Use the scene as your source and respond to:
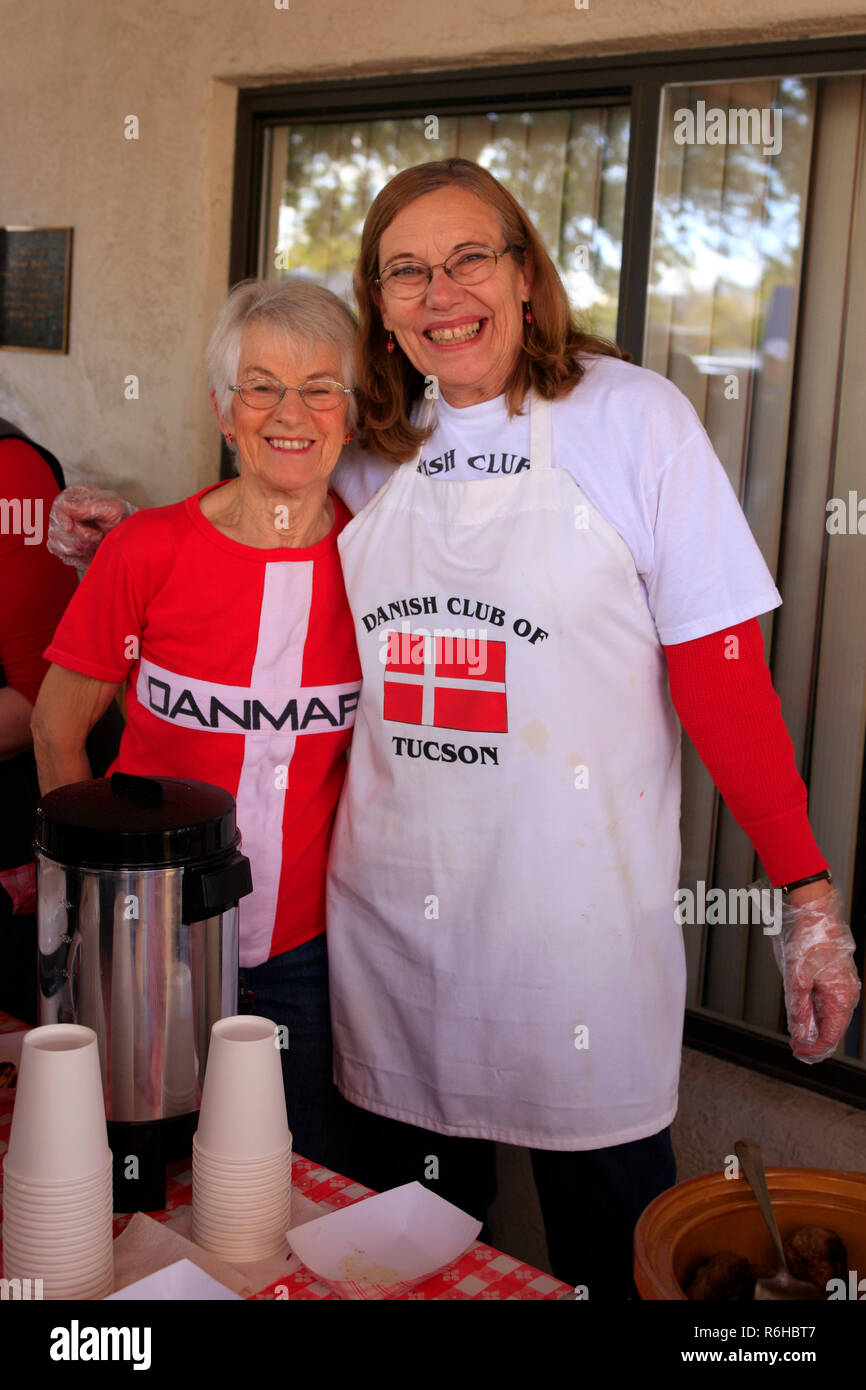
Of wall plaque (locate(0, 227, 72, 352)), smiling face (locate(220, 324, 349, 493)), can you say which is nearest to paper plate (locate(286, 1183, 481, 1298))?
smiling face (locate(220, 324, 349, 493))

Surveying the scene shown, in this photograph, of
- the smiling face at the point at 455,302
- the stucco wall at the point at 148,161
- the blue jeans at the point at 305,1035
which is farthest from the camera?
the stucco wall at the point at 148,161

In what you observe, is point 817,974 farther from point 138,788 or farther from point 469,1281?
point 138,788

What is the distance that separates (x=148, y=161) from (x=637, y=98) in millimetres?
1266

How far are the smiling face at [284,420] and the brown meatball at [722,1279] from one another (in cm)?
113

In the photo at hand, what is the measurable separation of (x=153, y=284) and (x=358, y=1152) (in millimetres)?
2093

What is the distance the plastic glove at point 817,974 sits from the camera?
61.8 inches

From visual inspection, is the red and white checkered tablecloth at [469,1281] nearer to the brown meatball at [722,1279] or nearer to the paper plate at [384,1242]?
the paper plate at [384,1242]

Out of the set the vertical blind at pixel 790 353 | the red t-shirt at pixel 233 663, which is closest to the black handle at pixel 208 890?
the red t-shirt at pixel 233 663

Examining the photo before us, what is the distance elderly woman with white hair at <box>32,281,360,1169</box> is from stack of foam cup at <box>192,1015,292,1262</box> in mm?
658

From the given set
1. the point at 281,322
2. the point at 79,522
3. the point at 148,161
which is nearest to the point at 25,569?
the point at 79,522

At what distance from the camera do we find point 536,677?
167 centimetres

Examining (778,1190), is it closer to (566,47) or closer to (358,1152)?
(358,1152)

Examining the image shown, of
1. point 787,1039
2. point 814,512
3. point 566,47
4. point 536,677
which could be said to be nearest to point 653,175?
point 566,47

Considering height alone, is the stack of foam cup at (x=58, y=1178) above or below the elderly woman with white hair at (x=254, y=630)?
below
